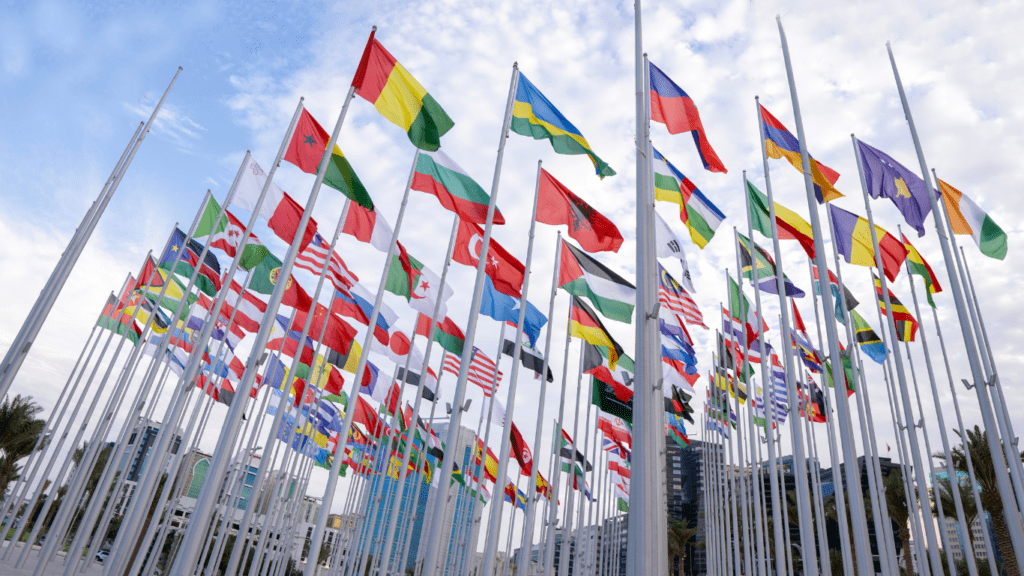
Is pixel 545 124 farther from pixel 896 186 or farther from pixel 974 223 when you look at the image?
pixel 974 223

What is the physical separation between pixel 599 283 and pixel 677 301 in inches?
118

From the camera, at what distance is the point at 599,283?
1512cm

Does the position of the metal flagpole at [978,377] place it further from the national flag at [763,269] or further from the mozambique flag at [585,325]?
the mozambique flag at [585,325]

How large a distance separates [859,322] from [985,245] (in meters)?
7.01

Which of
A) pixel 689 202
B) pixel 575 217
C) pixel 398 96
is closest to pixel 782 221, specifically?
pixel 689 202

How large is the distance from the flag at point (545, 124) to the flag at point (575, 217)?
1698 mm

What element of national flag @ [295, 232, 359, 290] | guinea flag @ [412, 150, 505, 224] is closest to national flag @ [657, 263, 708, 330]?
guinea flag @ [412, 150, 505, 224]

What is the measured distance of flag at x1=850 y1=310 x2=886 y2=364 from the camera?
19.2 meters

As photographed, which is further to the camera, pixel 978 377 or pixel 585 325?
pixel 585 325

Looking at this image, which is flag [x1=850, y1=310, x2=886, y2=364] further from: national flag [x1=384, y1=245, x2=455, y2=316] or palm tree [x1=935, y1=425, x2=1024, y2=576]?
national flag [x1=384, y1=245, x2=455, y2=316]

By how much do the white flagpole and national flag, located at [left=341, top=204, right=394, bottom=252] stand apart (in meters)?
4.75

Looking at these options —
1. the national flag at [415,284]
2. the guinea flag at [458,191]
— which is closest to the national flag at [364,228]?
the national flag at [415,284]

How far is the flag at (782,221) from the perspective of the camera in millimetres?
14977

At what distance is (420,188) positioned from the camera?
1302 centimetres
